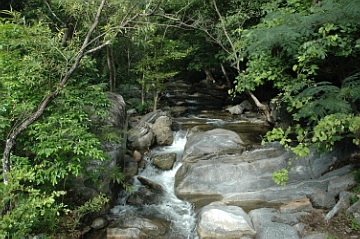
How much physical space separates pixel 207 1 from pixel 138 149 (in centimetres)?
938

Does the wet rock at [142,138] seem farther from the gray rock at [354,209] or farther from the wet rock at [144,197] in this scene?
the gray rock at [354,209]

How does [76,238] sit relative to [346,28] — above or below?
below

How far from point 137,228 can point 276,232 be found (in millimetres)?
3293

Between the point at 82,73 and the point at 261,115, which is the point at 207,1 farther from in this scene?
the point at 82,73

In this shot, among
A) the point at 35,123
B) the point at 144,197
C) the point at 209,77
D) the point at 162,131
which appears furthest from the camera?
the point at 209,77

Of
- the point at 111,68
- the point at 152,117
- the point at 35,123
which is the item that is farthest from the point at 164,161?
the point at 111,68

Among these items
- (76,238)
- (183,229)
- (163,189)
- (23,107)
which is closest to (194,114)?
(163,189)

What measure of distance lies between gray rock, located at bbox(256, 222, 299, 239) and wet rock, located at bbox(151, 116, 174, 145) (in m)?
6.52

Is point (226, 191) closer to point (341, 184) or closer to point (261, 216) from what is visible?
point (261, 216)

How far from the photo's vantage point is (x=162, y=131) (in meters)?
11.5

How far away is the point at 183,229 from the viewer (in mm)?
6469

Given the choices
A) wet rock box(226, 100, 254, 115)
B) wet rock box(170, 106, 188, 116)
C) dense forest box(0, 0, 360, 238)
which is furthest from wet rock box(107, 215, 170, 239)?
wet rock box(226, 100, 254, 115)

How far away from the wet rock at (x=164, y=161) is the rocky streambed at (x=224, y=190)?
0.13ft

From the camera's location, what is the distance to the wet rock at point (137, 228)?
5941 millimetres
